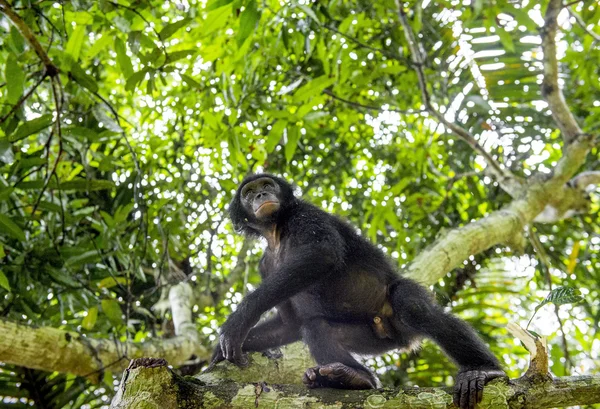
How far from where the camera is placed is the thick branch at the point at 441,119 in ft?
18.0

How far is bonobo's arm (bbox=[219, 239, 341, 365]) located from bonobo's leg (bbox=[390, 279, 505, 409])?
1.81 ft

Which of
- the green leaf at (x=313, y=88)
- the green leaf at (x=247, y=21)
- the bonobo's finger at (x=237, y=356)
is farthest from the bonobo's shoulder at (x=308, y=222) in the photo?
the green leaf at (x=247, y=21)

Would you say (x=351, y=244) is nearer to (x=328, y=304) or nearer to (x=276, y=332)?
(x=328, y=304)

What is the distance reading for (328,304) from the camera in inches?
169

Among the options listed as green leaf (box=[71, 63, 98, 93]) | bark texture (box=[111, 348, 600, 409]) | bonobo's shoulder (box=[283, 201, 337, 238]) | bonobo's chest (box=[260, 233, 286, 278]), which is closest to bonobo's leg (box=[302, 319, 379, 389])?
bark texture (box=[111, 348, 600, 409])

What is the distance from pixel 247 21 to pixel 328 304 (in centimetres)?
213

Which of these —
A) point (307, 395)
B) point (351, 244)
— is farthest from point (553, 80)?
point (307, 395)

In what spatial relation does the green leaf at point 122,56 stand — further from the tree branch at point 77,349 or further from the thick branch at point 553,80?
the thick branch at point 553,80

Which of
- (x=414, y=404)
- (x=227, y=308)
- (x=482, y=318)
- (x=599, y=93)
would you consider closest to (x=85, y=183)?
(x=414, y=404)

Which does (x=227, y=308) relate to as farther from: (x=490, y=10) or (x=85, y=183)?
(x=490, y=10)

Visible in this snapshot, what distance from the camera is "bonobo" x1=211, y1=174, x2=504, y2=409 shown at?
140 inches

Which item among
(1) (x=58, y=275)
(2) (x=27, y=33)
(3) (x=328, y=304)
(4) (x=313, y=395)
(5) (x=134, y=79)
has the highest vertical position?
(2) (x=27, y=33)

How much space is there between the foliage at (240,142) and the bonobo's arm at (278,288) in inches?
41.3

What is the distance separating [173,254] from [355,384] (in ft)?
13.0
